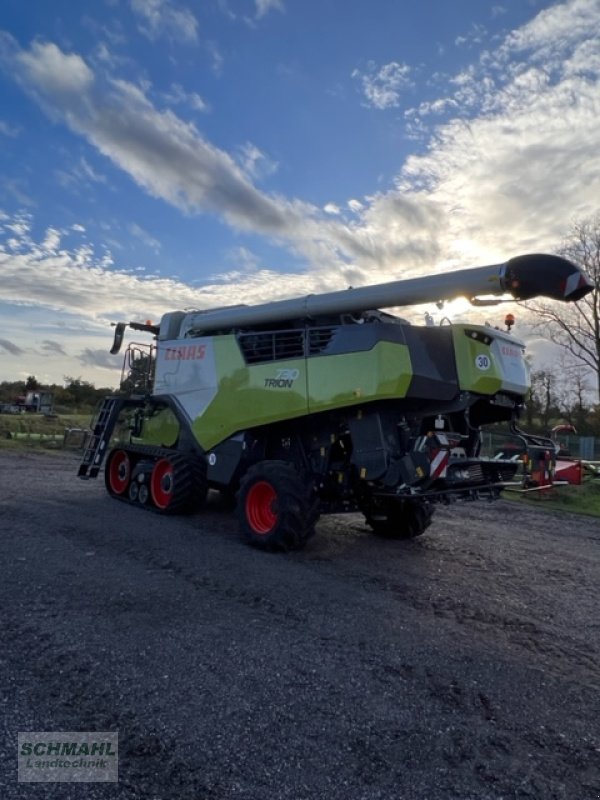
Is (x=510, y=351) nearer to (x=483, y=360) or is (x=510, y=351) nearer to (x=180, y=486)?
(x=483, y=360)

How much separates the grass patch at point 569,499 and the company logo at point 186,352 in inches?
298

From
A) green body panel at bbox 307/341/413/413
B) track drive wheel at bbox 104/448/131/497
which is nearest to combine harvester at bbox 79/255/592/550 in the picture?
green body panel at bbox 307/341/413/413

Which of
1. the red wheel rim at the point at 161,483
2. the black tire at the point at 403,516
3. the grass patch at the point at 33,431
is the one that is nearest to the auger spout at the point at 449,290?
the red wheel rim at the point at 161,483

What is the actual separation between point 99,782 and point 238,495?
5077mm

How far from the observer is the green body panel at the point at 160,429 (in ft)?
33.5

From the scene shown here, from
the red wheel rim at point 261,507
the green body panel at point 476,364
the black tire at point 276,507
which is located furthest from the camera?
the red wheel rim at point 261,507

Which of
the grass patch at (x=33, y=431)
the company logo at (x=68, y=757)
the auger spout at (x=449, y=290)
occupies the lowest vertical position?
the company logo at (x=68, y=757)

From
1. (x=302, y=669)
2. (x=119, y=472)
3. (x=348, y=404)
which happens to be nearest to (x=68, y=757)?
(x=302, y=669)

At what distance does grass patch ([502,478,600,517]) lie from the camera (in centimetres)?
1285

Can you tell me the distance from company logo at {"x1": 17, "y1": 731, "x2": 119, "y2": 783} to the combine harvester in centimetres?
417

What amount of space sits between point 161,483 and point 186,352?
214cm

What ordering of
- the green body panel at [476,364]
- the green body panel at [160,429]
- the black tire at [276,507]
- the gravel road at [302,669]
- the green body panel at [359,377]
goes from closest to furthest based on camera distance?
the gravel road at [302,669] < the green body panel at [359,377] < the green body panel at [476,364] < the black tire at [276,507] < the green body panel at [160,429]

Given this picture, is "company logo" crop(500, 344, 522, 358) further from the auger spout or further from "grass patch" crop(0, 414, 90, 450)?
"grass patch" crop(0, 414, 90, 450)

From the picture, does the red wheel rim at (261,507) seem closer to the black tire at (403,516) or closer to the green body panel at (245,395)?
the green body panel at (245,395)
